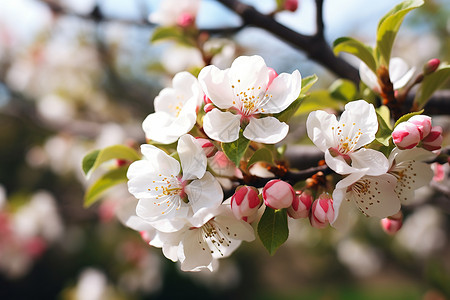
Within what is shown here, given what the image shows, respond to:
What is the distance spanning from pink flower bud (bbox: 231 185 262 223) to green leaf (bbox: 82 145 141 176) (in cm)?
32

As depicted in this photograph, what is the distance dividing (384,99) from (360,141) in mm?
253

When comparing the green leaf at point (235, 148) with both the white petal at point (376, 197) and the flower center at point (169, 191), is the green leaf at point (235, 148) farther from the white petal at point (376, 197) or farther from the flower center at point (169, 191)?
the white petal at point (376, 197)

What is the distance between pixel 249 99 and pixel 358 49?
1.03ft

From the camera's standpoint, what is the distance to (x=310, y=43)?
1.12m

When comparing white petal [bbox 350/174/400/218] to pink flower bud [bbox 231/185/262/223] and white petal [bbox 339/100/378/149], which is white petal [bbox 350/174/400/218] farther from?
pink flower bud [bbox 231/185/262/223]

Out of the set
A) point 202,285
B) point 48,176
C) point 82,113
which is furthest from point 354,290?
point 82,113

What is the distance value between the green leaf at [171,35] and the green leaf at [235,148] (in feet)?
2.30

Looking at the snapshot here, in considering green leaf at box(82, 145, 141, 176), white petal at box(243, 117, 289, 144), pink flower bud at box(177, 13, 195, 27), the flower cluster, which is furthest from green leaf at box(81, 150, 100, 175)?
pink flower bud at box(177, 13, 195, 27)

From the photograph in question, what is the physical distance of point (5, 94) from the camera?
15.7ft

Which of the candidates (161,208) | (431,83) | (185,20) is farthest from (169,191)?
(185,20)

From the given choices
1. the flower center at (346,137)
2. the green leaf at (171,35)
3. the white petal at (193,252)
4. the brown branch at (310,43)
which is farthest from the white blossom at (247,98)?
the green leaf at (171,35)

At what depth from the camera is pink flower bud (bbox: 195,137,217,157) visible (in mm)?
659

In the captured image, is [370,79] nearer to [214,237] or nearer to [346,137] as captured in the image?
[346,137]

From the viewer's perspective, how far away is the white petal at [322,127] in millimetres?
644
